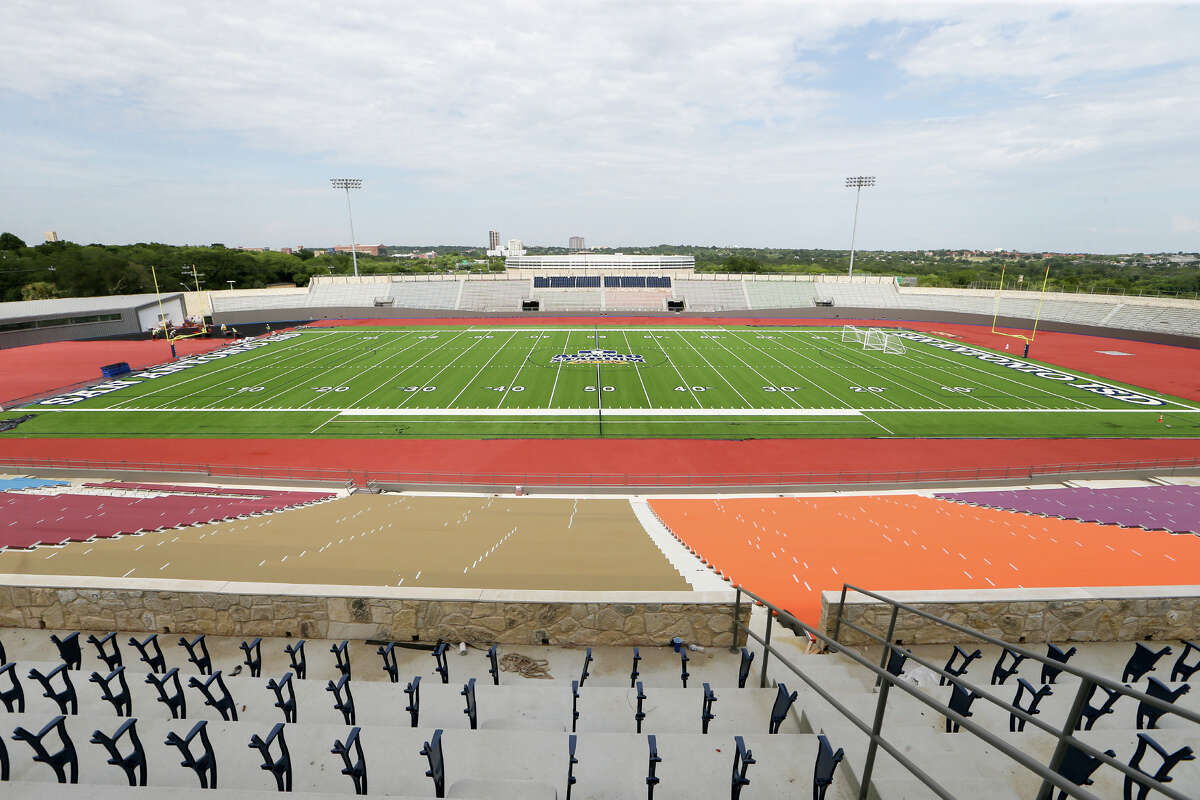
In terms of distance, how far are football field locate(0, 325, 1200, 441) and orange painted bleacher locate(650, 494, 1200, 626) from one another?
1139cm

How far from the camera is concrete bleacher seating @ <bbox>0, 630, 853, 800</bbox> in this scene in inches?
149

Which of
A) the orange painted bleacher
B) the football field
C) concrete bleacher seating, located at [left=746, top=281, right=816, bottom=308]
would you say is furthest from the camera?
concrete bleacher seating, located at [left=746, top=281, right=816, bottom=308]

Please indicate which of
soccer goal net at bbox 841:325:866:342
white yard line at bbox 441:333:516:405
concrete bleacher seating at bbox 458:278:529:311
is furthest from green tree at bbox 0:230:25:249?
soccer goal net at bbox 841:325:866:342

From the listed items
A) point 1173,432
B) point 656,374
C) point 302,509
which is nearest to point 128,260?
point 656,374

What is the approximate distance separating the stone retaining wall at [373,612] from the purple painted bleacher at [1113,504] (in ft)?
49.7

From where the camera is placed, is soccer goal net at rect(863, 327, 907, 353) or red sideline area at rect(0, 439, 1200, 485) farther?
soccer goal net at rect(863, 327, 907, 353)

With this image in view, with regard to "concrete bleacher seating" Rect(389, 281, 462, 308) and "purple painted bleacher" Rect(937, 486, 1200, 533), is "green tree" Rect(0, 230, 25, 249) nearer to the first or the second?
"concrete bleacher seating" Rect(389, 281, 462, 308)

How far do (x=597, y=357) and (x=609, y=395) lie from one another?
1127 cm

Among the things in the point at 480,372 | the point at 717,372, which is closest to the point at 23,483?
the point at 480,372

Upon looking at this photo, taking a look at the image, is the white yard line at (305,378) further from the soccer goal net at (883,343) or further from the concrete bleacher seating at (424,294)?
the soccer goal net at (883,343)

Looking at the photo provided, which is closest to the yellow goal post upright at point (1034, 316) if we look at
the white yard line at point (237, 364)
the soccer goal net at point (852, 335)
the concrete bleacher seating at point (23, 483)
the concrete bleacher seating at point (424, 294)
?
the soccer goal net at point (852, 335)

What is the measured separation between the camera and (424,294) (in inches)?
2867

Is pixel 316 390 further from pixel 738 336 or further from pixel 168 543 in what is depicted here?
pixel 738 336

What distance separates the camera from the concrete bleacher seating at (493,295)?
7150cm
